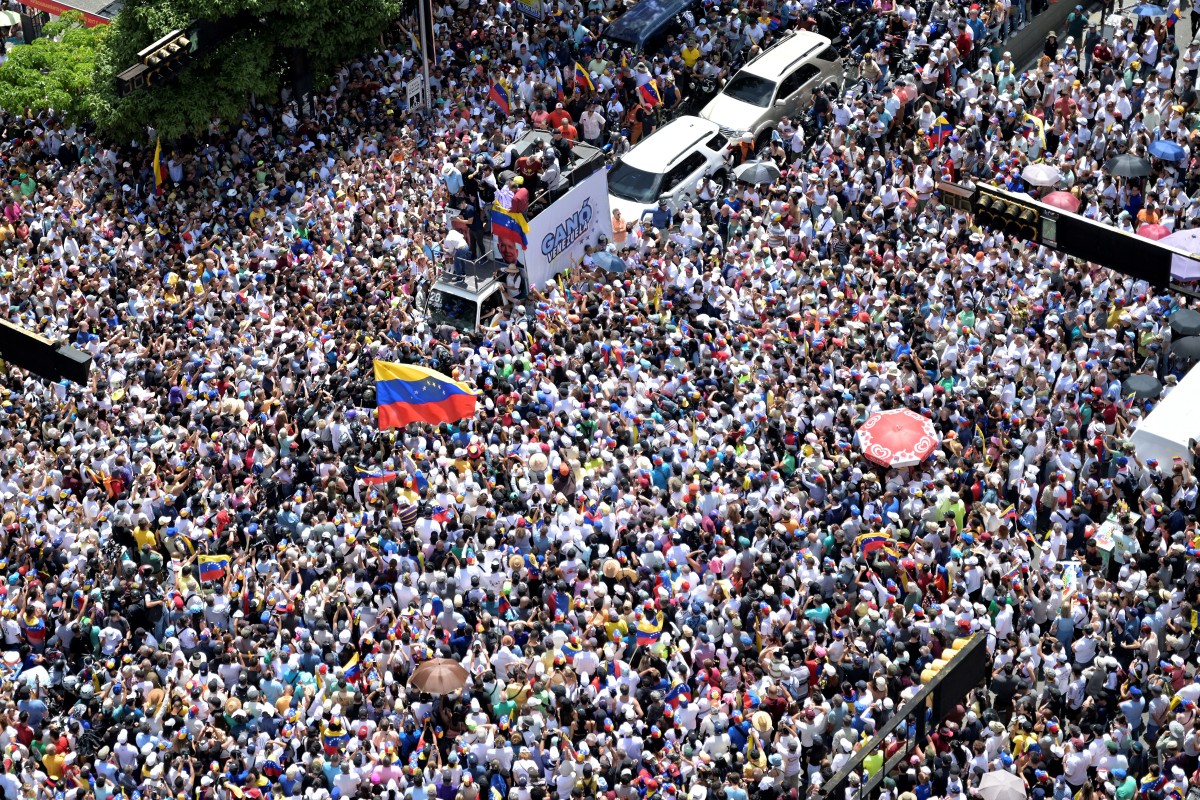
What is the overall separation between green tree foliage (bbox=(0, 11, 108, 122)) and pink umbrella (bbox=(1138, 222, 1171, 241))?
19.0 metres

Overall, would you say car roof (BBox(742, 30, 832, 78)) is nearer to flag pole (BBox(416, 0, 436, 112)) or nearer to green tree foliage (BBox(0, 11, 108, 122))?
flag pole (BBox(416, 0, 436, 112))

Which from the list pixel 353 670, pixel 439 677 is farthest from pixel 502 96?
pixel 439 677

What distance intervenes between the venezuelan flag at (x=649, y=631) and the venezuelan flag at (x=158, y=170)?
52.5 ft

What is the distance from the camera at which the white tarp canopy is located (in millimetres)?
26156

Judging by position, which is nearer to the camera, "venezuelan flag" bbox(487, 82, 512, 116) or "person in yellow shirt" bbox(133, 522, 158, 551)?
"person in yellow shirt" bbox(133, 522, 158, 551)

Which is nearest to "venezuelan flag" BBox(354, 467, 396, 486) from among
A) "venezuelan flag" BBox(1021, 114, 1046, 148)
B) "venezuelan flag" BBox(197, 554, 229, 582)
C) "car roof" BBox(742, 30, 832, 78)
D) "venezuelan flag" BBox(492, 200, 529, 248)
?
"venezuelan flag" BBox(197, 554, 229, 582)

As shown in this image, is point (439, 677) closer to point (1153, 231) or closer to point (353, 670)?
point (353, 670)

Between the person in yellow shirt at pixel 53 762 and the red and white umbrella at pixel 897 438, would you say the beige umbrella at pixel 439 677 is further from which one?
the red and white umbrella at pixel 897 438

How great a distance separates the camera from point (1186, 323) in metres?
28.5

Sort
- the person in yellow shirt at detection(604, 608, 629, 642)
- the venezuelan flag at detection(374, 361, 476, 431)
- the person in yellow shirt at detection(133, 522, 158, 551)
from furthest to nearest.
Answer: the venezuelan flag at detection(374, 361, 476, 431)
the person in yellow shirt at detection(133, 522, 158, 551)
the person in yellow shirt at detection(604, 608, 629, 642)

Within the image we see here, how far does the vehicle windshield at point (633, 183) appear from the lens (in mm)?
34188

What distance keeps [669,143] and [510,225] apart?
14.1ft

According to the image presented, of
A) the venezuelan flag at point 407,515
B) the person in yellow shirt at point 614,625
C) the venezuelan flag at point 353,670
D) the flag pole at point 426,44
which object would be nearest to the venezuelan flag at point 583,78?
the flag pole at point 426,44

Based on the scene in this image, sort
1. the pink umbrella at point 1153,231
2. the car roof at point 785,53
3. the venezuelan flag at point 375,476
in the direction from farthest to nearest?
the car roof at point 785,53 < the pink umbrella at point 1153,231 < the venezuelan flag at point 375,476
